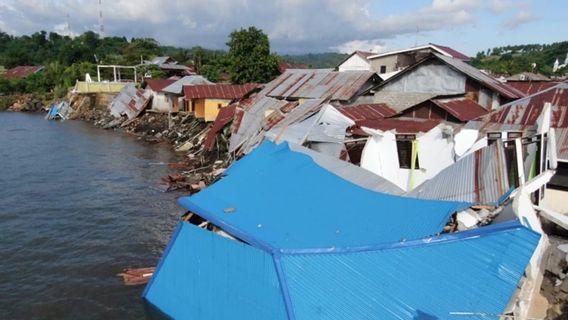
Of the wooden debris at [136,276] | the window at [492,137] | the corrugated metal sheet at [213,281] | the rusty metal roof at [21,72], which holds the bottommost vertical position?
the wooden debris at [136,276]

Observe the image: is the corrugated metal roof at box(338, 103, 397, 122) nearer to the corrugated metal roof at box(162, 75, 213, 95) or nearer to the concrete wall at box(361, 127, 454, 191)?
the concrete wall at box(361, 127, 454, 191)

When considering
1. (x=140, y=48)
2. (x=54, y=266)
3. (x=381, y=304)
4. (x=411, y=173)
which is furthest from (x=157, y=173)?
(x=140, y=48)

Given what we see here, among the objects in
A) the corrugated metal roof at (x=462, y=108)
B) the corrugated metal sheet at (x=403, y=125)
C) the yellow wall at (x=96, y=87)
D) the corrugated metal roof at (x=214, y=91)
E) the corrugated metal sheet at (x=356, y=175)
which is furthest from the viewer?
the yellow wall at (x=96, y=87)

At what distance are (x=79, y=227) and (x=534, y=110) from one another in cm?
1711

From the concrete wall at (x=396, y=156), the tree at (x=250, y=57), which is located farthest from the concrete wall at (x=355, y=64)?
the concrete wall at (x=396, y=156)

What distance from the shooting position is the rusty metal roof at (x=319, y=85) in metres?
22.9

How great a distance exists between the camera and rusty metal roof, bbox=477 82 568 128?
1283 cm

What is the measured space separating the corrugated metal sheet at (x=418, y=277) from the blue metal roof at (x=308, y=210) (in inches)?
10.8

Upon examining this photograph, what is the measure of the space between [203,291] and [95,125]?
40.5 metres

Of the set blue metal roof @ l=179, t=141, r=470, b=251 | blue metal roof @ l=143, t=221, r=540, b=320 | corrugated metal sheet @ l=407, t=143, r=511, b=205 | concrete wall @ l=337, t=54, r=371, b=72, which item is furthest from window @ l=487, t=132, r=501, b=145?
concrete wall @ l=337, t=54, r=371, b=72

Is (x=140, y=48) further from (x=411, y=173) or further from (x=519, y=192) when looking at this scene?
(x=519, y=192)

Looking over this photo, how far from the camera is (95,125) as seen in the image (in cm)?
4350

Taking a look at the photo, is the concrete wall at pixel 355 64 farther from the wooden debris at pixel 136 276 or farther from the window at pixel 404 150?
the wooden debris at pixel 136 276

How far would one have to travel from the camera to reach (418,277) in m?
6.53
